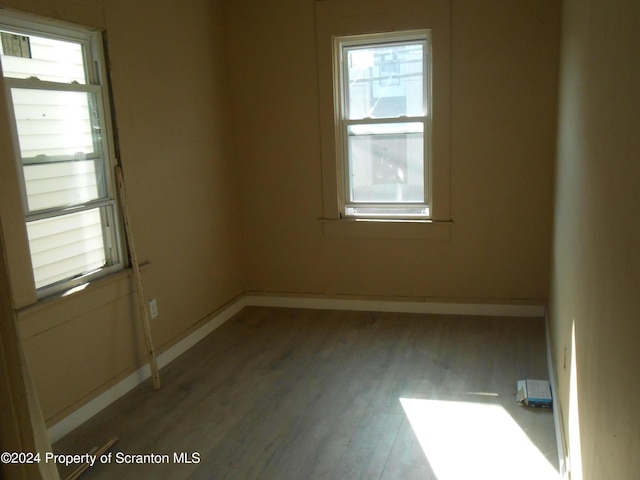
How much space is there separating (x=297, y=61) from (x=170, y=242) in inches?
67.1

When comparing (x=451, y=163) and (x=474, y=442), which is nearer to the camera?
(x=474, y=442)

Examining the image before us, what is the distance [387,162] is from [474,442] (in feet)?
7.71

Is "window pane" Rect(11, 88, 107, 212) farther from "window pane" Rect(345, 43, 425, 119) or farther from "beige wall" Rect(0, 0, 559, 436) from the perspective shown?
"window pane" Rect(345, 43, 425, 119)

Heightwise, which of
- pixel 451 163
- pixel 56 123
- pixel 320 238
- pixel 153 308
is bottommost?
pixel 153 308

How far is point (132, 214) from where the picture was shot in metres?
3.65

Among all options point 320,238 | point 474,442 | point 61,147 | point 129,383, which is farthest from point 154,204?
point 474,442

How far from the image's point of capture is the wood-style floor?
9.18 feet

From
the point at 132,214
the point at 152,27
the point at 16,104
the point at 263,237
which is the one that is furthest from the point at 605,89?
the point at 263,237

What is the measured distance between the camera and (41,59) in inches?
120

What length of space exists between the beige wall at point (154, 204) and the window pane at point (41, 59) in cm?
15

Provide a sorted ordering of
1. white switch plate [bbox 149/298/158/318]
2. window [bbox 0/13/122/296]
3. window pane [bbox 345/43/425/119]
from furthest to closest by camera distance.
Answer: window pane [bbox 345/43/425/119] < white switch plate [bbox 149/298/158/318] < window [bbox 0/13/122/296]

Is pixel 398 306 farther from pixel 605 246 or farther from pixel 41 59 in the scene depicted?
pixel 605 246

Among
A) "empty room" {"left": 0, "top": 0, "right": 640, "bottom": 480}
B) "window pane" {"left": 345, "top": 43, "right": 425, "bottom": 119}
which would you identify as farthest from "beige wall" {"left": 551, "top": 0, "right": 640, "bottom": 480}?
"window pane" {"left": 345, "top": 43, "right": 425, "bottom": 119}

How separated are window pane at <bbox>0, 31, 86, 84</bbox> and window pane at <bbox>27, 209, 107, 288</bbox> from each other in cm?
72
